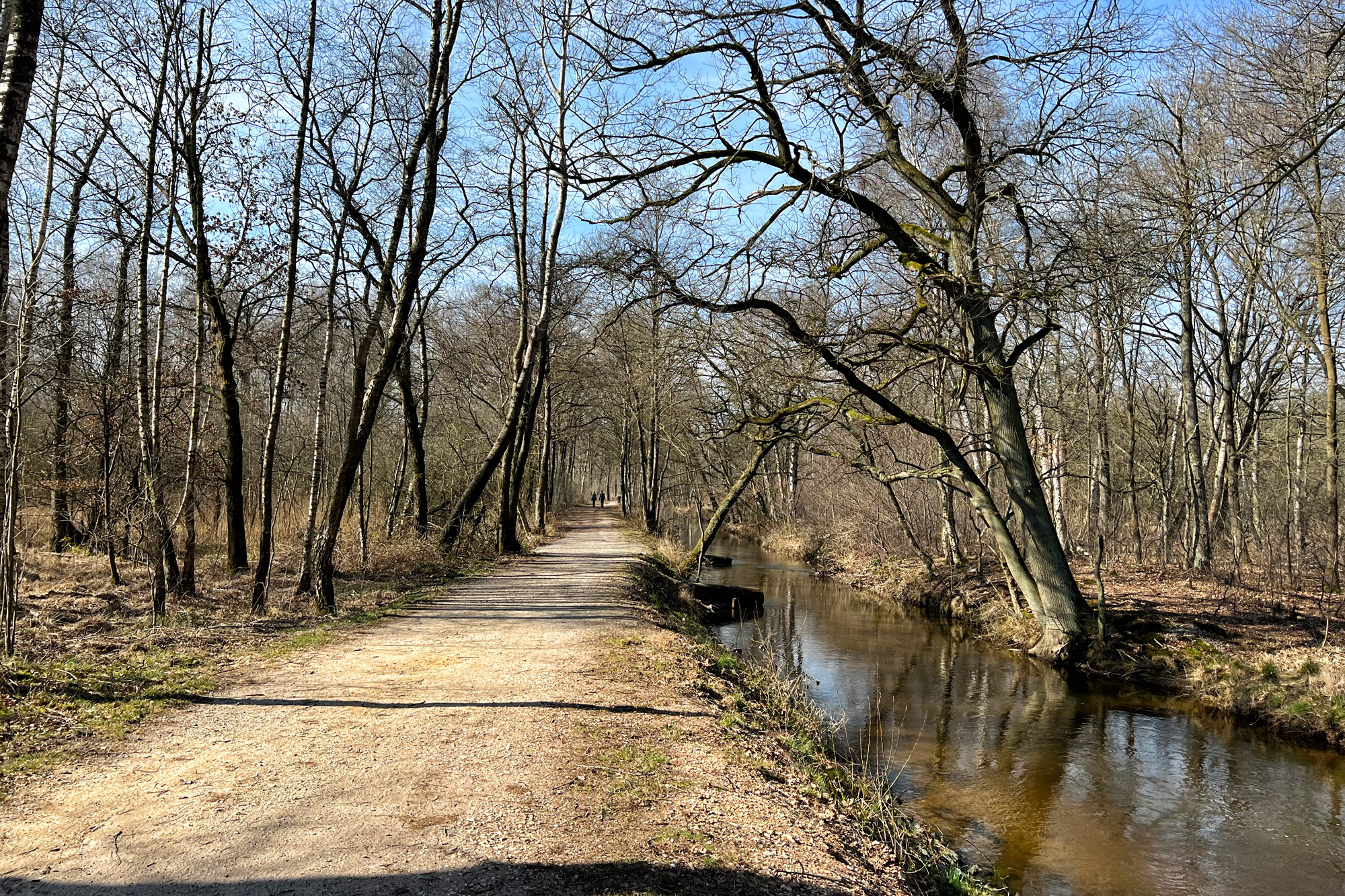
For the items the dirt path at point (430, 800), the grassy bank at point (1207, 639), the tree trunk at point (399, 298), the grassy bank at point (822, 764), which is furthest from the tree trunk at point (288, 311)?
the grassy bank at point (1207, 639)

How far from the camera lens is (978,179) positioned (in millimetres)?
11656

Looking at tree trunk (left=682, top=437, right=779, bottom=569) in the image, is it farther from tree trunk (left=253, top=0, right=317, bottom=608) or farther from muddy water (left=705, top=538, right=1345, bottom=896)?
tree trunk (left=253, top=0, right=317, bottom=608)

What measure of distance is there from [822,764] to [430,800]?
3511 millimetres

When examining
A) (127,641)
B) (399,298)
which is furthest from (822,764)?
(399,298)

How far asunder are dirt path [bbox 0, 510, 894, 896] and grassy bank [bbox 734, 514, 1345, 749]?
8.44 m

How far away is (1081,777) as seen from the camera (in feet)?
29.1

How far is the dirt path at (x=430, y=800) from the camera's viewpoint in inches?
151

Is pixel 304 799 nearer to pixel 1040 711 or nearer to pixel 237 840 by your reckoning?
pixel 237 840

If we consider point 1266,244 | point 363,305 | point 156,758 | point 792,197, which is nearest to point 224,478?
point 363,305

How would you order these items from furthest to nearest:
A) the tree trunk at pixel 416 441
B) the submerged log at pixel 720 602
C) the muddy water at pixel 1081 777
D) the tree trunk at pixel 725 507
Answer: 1. the tree trunk at pixel 416 441
2. the tree trunk at pixel 725 507
3. the submerged log at pixel 720 602
4. the muddy water at pixel 1081 777

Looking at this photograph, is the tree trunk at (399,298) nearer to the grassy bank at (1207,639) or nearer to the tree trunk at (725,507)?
the tree trunk at (725,507)

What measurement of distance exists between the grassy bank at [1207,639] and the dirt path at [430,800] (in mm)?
8439

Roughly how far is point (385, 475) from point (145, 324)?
60.1 ft

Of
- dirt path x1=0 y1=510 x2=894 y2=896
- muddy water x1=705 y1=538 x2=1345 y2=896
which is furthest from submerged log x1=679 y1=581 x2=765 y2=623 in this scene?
dirt path x1=0 y1=510 x2=894 y2=896
